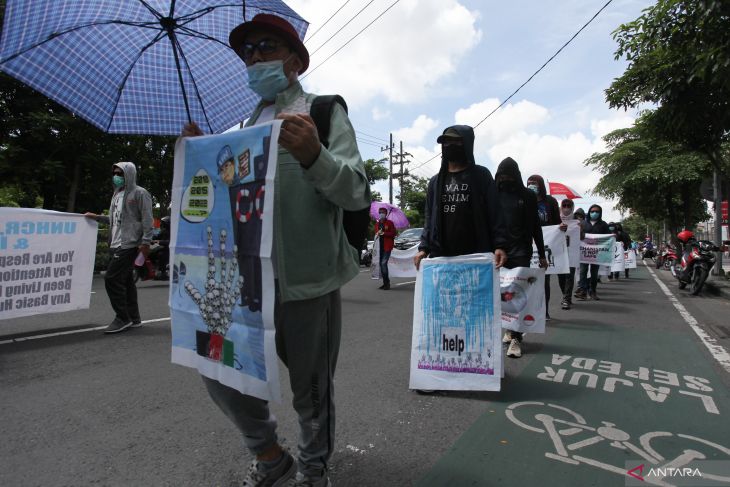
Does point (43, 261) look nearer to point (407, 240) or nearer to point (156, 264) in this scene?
point (156, 264)

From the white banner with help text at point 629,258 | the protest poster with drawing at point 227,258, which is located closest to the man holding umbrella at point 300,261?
the protest poster with drawing at point 227,258

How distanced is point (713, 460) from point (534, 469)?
3.00 ft

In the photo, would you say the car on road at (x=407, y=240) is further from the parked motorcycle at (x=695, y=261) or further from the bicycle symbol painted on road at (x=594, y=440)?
the bicycle symbol painted on road at (x=594, y=440)

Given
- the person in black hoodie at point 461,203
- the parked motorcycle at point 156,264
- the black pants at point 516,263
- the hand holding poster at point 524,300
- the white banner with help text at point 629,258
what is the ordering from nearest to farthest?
1. the person in black hoodie at point 461,203
2. the hand holding poster at point 524,300
3. the black pants at point 516,263
4. the parked motorcycle at point 156,264
5. the white banner with help text at point 629,258

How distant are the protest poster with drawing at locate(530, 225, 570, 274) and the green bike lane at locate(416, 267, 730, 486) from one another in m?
1.77

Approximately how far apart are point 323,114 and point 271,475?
1.41 metres

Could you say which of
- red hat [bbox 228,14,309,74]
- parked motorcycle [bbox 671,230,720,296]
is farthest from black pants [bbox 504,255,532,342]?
parked motorcycle [bbox 671,230,720,296]

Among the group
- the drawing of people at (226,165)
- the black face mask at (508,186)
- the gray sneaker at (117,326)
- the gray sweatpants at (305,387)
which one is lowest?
the gray sneaker at (117,326)

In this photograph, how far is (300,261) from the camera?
68.2 inches

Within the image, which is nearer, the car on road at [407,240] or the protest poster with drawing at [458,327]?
the protest poster with drawing at [458,327]

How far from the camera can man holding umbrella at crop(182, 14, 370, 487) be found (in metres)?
1.71

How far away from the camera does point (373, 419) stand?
2916 millimetres

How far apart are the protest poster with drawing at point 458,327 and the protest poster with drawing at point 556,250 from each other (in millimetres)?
3781

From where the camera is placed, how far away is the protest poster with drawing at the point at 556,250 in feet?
22.3
